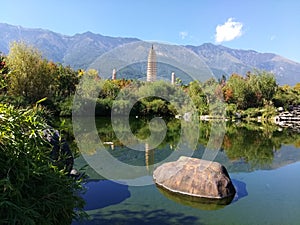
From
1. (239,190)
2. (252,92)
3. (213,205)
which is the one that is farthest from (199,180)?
(252,92)

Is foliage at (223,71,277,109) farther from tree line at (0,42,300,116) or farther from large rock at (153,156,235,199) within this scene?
large rock at (153,156,235,199)

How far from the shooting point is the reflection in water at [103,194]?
5621 mm

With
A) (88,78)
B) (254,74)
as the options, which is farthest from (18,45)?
(254,74)

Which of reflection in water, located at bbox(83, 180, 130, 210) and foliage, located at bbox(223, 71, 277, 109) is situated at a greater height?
foliage, located at bbox(223, 71, 277, 109)

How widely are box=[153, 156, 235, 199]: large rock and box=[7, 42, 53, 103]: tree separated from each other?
1683 cm

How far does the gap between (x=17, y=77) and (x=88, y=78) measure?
6742 millimetres

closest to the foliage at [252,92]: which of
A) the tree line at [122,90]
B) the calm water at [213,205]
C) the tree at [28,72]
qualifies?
the tree line at [122,90]

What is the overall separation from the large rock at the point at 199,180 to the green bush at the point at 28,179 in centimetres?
419

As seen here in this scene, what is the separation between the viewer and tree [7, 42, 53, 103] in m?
20.9

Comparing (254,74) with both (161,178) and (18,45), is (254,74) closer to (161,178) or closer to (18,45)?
(18,45)

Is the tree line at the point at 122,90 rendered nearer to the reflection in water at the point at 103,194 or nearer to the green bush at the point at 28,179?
the reflection in water at the point at 103,194

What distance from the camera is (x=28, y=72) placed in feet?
70.2

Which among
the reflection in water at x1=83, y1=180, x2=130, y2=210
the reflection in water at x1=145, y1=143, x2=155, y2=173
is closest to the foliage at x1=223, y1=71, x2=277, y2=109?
the reflection in water at x1=145, y1=143, x2=155, y2=173

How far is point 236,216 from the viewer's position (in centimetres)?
513
